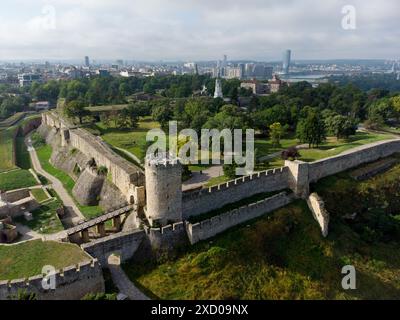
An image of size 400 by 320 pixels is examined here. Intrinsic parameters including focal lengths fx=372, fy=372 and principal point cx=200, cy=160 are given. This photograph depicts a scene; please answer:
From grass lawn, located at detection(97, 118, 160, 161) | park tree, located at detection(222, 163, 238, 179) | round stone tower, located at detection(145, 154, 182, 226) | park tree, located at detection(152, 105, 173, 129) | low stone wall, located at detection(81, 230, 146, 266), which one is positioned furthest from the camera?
park tree, located at detection(152, 105, 173, 129)

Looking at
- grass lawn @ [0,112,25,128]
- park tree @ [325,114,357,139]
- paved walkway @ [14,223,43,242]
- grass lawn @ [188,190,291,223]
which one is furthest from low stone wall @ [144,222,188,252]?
grass lawn @ [0,112,25,128]

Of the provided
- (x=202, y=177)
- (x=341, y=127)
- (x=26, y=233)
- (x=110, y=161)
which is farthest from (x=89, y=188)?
(x=341, y=127)

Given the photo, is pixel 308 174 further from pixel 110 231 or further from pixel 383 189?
pixel 110 231

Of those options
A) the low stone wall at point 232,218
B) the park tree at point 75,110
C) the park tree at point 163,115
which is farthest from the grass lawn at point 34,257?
the park tree at point 75,110

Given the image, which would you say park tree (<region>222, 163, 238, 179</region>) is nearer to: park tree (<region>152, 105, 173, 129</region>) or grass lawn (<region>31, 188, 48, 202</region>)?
grass lawn (<region>31, 188, 48, 202</region>)

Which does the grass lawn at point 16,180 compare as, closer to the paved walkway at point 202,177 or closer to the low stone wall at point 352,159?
the paved walkway at point 202,177

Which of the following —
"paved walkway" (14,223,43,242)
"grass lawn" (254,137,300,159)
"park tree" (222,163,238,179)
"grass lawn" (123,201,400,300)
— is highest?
"park tree" (222,163,238,179)

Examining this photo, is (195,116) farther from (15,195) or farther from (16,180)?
(15,195)
